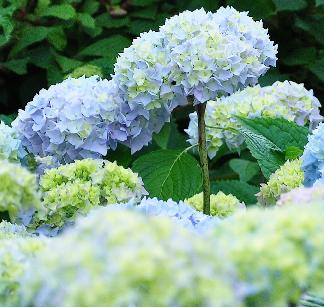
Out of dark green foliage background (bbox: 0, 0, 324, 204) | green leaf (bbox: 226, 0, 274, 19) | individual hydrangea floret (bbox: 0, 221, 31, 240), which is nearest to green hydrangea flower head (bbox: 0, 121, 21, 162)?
individual hydrangea floret (bbox: 0, 221, 31, 240)

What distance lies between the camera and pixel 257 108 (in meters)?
2.34

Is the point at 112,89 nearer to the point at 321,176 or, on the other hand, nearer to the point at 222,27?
the point at 222,27

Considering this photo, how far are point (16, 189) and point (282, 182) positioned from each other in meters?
0.84

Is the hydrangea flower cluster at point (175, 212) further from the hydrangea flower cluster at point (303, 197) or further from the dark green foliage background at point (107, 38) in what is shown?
the dark green foliage background at point (107, 38)

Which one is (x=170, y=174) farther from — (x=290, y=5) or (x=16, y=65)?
(x=290, y=5)

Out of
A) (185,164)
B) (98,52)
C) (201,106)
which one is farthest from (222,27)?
(98,52)

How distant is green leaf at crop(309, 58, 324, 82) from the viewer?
346 centimetres

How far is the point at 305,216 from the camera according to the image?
0.75m

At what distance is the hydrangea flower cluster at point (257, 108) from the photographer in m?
2.35

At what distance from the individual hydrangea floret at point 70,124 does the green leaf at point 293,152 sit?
0.36 m

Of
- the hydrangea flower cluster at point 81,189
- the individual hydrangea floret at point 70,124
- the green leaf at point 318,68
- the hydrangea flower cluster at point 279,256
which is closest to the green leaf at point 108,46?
the green leaf at point 318,68

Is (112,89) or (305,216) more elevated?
(305,216)

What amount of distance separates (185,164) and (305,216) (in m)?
1.25

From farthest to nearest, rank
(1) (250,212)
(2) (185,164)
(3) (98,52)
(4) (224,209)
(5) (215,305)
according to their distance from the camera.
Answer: (3) (98,52), (2) (185,164), (4) (224,209), (1) (250,212), (5) (215,305)
